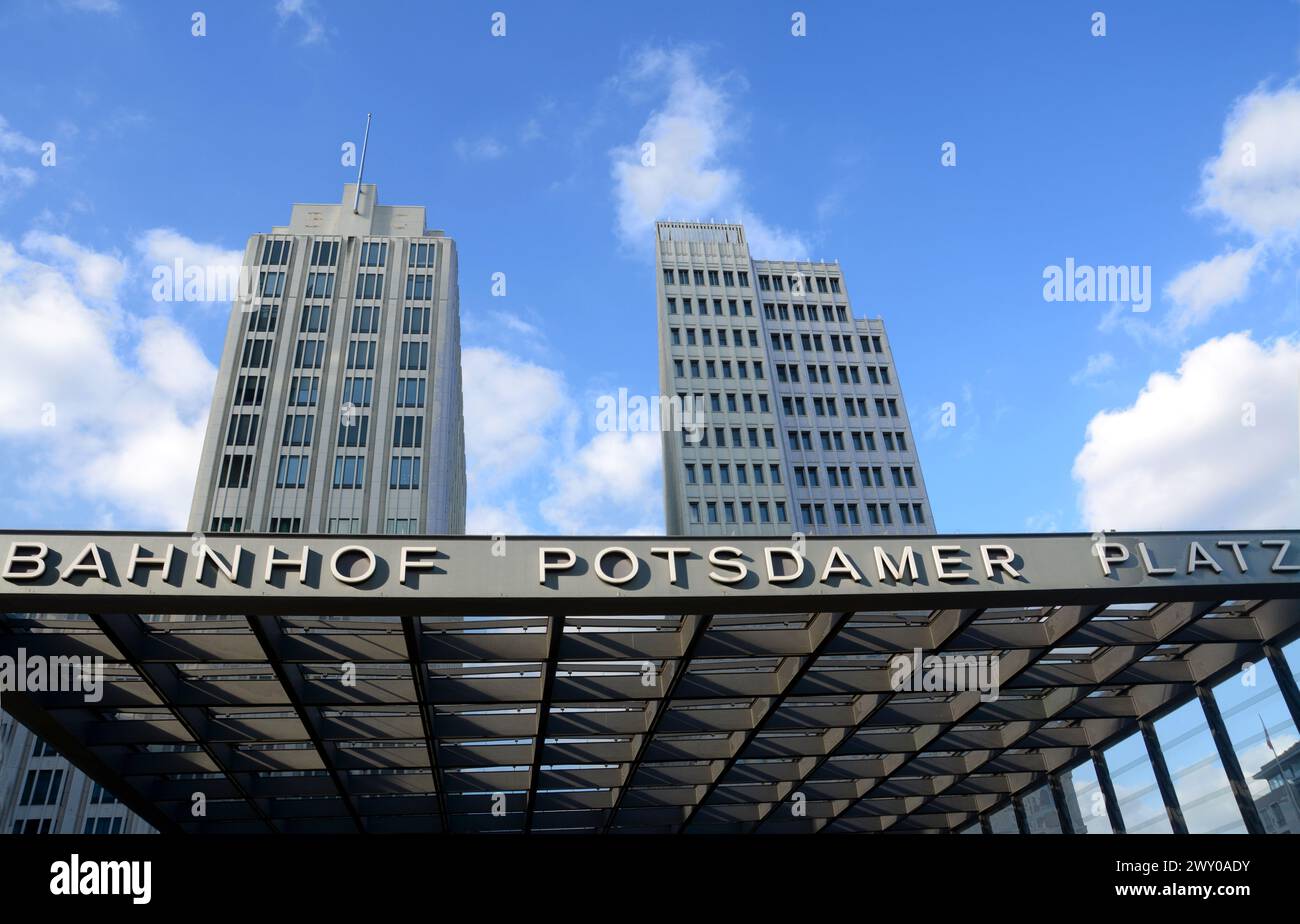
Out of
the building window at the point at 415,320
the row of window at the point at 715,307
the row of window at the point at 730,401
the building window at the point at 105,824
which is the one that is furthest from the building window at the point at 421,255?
the building window at the point at 105,824

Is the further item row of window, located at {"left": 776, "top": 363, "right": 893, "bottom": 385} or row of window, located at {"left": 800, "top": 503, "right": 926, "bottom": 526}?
row of window, located at {"left": 776, "top": 363, "right": 893, "bottom": 385}

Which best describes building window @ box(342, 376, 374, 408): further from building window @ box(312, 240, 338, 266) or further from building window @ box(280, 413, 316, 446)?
building window @ box(312, 240, 338, 266)

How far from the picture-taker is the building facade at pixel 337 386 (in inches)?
2680

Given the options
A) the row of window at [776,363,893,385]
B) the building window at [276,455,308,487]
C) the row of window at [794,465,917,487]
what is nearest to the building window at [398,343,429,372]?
the building window at [276,455,308,487]

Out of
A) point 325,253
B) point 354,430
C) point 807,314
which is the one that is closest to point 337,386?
point 354,430

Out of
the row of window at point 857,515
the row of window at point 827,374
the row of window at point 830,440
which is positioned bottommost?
the row of window at point 857,515

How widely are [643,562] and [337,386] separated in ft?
222

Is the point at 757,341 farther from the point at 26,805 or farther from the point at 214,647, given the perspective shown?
the point at 214,647

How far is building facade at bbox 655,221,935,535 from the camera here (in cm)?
7994

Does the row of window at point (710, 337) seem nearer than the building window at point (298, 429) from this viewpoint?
No

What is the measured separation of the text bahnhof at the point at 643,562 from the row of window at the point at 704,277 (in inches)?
3238

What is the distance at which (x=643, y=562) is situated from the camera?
464 inches

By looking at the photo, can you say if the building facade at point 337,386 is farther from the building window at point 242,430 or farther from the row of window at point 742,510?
the row of window at point 742,510

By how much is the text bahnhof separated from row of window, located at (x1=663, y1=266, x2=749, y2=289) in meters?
82.2
